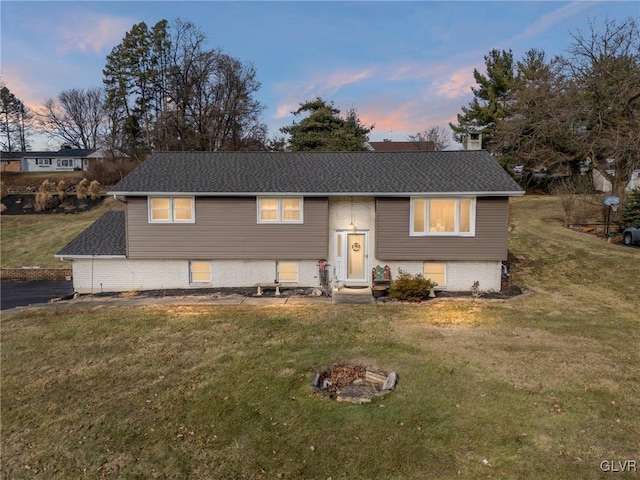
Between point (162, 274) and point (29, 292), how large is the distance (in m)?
7.45

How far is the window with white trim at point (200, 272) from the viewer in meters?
15.6

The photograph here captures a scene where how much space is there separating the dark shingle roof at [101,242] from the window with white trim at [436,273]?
12.3 meters

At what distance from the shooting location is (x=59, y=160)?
61.9 meters

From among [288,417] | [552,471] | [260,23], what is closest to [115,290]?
[288,417]

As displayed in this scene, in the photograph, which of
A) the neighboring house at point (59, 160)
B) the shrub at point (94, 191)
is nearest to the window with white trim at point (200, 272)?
the shrub at point (94, 191)

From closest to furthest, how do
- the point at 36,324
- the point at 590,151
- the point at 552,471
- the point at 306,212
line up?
the point at 552,471
the point at 36,324
the point at 306,212
the point at 590,151

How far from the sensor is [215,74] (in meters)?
42.7

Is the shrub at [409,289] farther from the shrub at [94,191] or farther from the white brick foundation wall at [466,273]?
the shrub at [94,191]

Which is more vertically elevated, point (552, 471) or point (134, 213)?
point (134, 213)

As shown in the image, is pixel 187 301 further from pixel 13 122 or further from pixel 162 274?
pixel 13 122

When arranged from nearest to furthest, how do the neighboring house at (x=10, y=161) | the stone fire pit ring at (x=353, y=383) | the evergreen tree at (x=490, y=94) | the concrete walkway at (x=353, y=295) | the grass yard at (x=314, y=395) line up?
the grass yard at (x=314, y=395) → the stone fire pit ring at (x=353, y=383) → the concrete walkway at (x=353, y=295) → the evergreen tree at (x=490, y=94) → the neighboring house at (x=10, y=161)

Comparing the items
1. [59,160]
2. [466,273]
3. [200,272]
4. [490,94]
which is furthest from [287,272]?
[59,160]

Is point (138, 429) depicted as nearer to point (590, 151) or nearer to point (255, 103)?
point (590, 151)

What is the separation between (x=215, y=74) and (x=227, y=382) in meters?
42.5
